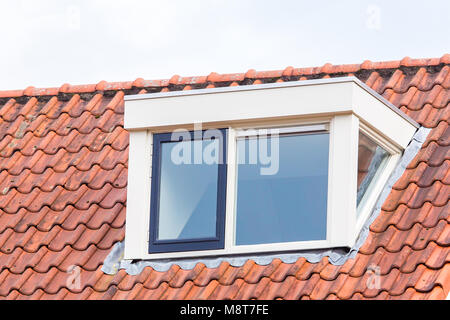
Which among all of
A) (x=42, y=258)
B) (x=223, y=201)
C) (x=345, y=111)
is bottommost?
(x=42, y=258)

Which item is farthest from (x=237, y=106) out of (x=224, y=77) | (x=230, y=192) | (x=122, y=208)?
(x=224, y=77)

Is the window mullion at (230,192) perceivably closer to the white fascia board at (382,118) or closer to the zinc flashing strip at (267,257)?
the zinc flashing strip at (267,257)

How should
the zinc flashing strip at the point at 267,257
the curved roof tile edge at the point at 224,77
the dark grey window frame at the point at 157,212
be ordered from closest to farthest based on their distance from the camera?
the zinc flashing strip at the point at 267,257 → the dark grey window frame at the point at 157,212 → the curved roof tile edge at the point at 224,77

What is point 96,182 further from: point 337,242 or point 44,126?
point 337,242

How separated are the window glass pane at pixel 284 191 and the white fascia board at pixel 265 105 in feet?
0.81

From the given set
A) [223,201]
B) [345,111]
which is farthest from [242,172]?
[345,111]

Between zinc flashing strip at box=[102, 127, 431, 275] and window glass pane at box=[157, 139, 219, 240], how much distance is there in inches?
8.4

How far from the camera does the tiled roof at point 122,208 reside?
28.1ft

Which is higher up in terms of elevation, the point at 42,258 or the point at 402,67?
the point at 402,67

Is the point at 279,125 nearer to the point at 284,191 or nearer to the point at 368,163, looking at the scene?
the point at 284,191

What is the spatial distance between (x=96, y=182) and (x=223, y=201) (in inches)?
69.0

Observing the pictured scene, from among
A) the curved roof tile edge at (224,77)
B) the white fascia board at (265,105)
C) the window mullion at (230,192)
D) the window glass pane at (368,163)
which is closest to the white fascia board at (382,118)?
the white fascia board at (265,105)

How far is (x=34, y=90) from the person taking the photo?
1222 centimetres

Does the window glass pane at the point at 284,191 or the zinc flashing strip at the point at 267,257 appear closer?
the zinc flashing strip at the point at 267,257
